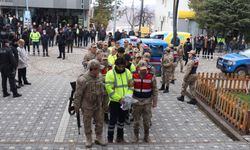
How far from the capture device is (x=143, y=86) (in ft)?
20.6

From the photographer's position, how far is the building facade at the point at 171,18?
120 ft

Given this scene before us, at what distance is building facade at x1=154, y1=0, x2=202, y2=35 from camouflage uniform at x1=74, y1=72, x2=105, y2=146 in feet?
104

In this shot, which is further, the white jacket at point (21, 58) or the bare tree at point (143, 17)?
the bare tree at point (143, 17)

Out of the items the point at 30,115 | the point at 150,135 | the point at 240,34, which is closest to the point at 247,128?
the point at 150,135

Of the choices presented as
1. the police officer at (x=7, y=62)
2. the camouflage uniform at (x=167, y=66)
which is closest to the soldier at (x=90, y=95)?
the police officer at (x=7, y=62)

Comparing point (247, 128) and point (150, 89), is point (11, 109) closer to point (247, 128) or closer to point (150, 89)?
point (150, 89)

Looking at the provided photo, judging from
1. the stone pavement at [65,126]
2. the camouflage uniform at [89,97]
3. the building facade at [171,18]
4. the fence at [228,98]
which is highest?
the building facade at [171,18]

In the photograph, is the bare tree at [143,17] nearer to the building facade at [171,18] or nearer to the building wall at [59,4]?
the building facade at [171,18]

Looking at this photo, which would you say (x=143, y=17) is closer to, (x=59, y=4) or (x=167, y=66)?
(x=59, y=4)

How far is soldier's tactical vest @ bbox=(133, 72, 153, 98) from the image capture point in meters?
6.25

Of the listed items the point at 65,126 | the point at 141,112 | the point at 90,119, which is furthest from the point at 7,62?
the point at 141,112

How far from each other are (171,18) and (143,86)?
37992mm

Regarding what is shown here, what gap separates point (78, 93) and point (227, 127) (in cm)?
417

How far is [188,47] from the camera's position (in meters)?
18.3
